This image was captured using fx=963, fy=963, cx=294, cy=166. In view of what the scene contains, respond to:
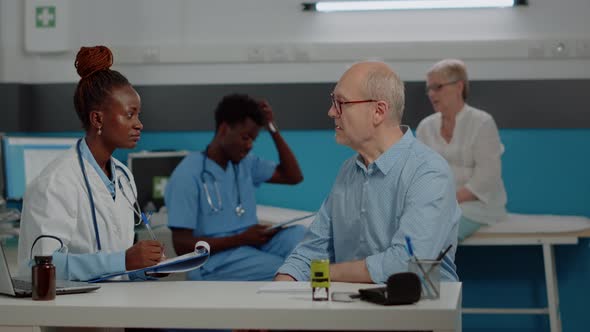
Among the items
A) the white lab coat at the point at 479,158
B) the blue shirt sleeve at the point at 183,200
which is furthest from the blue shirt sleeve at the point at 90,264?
the white lab coat at the point at 479,158

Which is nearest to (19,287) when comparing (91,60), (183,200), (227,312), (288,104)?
(227,312)

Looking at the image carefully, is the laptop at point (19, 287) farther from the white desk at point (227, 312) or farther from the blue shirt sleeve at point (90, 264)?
the blue shirt sleeve at point (90, 264)

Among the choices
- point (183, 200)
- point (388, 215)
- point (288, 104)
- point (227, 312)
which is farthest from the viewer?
point (288, 104)

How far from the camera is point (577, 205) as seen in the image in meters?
5.06

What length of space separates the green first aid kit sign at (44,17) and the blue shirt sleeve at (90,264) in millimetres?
3191

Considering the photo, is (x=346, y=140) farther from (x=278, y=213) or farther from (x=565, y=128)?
(x=565, y=128)

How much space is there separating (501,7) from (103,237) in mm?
3144

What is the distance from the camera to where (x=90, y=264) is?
2504 mm

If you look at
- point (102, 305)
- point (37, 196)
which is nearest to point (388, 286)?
point (102, 305)

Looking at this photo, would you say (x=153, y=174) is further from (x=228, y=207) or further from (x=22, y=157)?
(x=228, y=207)

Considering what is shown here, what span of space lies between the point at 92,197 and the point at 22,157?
2180 millimetres

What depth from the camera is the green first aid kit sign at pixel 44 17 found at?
17.8ft

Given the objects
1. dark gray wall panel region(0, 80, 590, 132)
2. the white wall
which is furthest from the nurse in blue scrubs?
the white wall

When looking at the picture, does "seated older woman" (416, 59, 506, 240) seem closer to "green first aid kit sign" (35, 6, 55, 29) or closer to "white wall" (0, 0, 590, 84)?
"white wall" (0, 0, 590, 84)
